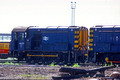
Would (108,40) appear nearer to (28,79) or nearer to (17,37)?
(17,37)

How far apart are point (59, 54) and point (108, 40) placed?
520 centimetres

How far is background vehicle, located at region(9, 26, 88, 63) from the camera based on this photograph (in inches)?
1144

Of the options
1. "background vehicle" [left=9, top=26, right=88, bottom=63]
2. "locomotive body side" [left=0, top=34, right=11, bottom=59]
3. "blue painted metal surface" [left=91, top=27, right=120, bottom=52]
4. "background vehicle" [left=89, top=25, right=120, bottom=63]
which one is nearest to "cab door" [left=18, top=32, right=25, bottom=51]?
"background vehicle" [left=9, top=26, right=88, bottom=63]

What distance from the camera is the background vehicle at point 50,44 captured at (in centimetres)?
2905

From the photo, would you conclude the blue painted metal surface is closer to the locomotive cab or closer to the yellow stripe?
the locomotive cab

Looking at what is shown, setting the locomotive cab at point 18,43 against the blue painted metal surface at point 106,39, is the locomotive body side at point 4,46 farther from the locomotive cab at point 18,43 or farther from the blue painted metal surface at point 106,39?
the blue painted metal surface at point 106,39

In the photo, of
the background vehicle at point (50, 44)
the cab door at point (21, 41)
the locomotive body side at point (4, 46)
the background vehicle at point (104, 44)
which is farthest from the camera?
the locomotive body side at point (4, 46)

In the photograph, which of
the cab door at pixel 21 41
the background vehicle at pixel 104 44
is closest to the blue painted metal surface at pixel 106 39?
the background vehicle at pixel 104 44

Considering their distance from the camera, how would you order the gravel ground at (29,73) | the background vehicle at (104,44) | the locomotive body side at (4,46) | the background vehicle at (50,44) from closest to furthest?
the gravel ground at (29,73) < the background vehicle at (104,44) < the background vehicle at (50,44) < the locomotive body side at (4,46)

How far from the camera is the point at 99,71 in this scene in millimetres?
16469

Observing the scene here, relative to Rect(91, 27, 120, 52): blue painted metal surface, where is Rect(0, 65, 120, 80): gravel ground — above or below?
below

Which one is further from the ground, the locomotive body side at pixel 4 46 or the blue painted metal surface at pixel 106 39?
the blue painted metal surface at pixel 106 39

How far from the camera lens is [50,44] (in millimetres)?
29891

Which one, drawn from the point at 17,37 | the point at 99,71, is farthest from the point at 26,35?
the point at 99,71
